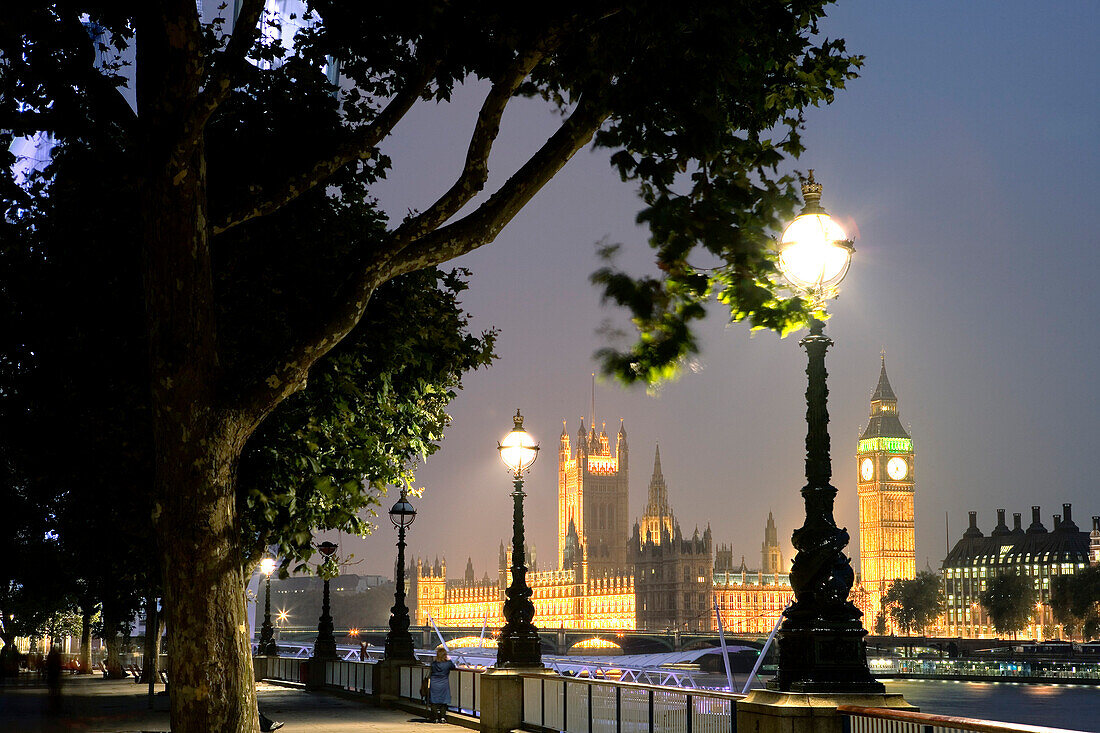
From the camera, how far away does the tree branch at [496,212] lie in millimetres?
10375

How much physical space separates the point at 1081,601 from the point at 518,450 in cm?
14812

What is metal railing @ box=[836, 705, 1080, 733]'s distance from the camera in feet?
25.1

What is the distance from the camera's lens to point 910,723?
8633mm

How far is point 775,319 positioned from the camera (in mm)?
9148

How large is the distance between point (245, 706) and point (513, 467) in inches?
484

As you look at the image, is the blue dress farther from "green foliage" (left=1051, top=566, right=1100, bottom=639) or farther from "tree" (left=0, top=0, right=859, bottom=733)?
"green foliage" (left=1051, top=566, right=1100, bottom=639)

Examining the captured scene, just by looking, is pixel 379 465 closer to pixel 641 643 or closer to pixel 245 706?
pixel 245 706

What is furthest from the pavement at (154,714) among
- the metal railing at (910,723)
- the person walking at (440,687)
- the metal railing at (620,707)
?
A: the metal railing at (910,723)

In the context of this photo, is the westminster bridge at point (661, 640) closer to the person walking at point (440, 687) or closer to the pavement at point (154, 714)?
the pavement at point (154, 714)

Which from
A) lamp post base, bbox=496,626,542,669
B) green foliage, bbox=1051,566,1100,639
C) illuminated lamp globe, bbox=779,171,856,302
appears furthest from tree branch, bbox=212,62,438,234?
green foliage, bbox=1051,566,1100,639

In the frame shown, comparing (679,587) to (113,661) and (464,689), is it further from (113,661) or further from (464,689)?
(464,689)

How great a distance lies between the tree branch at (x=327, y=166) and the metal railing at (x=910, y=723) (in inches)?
245

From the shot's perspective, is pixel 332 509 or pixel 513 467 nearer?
pixel 332 509

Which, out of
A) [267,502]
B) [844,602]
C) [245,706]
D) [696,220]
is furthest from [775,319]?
[267,502]
